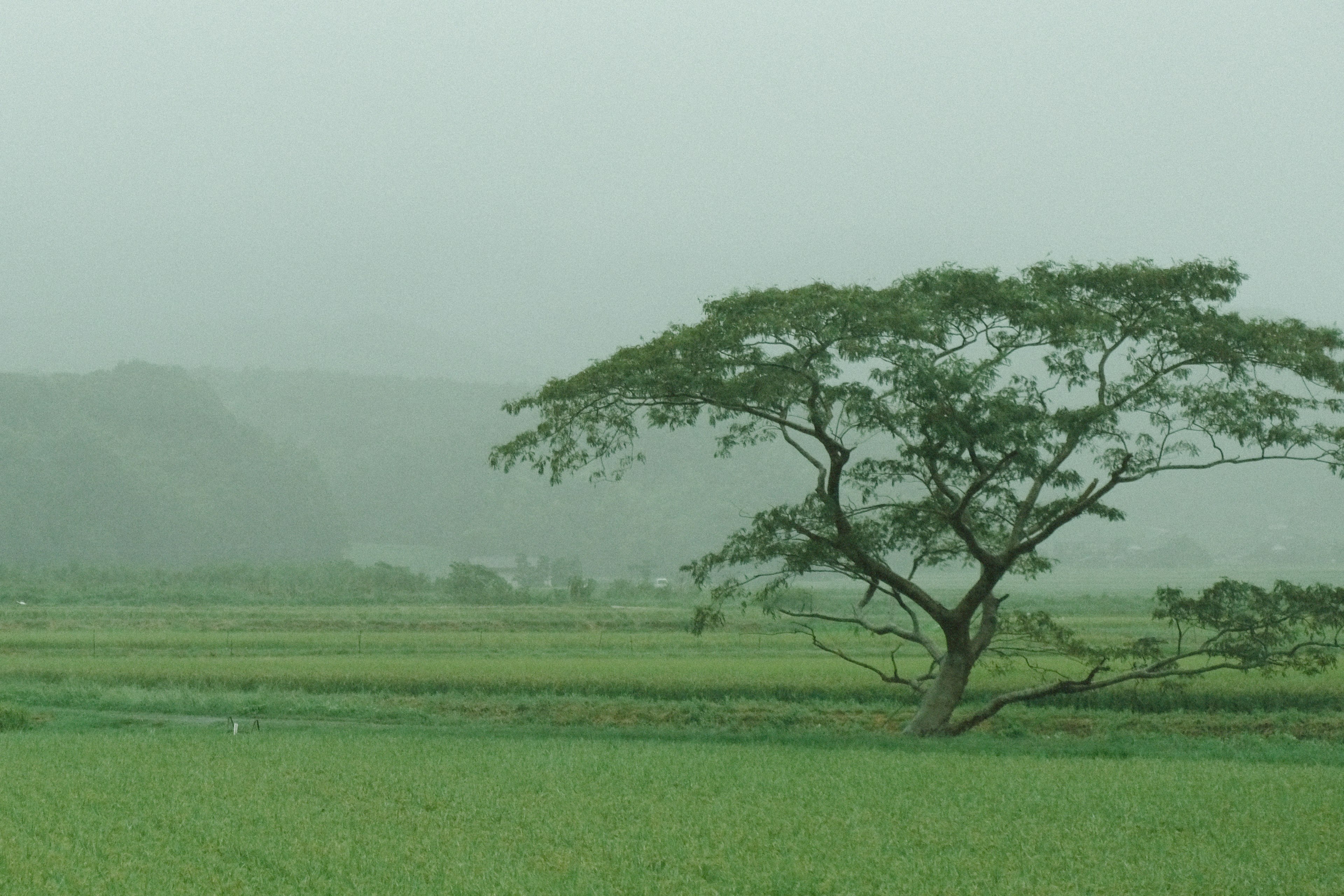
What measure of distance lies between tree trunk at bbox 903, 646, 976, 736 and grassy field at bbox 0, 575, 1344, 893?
2.54 feet

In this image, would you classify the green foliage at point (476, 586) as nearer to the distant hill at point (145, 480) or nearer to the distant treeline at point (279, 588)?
the distant treeline at point (279, 588)

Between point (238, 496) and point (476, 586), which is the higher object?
point (238, 496)

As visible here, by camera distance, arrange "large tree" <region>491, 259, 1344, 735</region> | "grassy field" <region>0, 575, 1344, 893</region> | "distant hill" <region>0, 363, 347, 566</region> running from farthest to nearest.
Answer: "distant hill" <region>0, 363, 347, 566</region> < "large tree" <region>491, 259, 1344, 735</region> < "grassy field" <region>0, 575, 1344, 893</region>

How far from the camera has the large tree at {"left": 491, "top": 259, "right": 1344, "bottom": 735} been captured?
22.4m

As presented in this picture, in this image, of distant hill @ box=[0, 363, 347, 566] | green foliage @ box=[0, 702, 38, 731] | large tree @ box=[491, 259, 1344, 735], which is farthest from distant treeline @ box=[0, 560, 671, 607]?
large tree @ box=[491, 259, 1344, 735]

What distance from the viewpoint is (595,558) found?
167500 mm

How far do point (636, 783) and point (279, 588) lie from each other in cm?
6971

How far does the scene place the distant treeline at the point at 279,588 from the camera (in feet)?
245

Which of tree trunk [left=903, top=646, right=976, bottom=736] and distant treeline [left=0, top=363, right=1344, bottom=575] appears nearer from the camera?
tree trunk [left=903, top=646, right=976, bottom=736]

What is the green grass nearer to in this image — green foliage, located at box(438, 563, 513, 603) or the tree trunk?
the tree trunk

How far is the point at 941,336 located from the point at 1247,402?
528cm

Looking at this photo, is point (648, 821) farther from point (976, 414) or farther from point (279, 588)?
point (279, 588)

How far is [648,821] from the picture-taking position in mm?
15102

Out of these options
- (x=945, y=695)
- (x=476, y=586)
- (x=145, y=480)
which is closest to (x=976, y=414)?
(x=945, y=695)
